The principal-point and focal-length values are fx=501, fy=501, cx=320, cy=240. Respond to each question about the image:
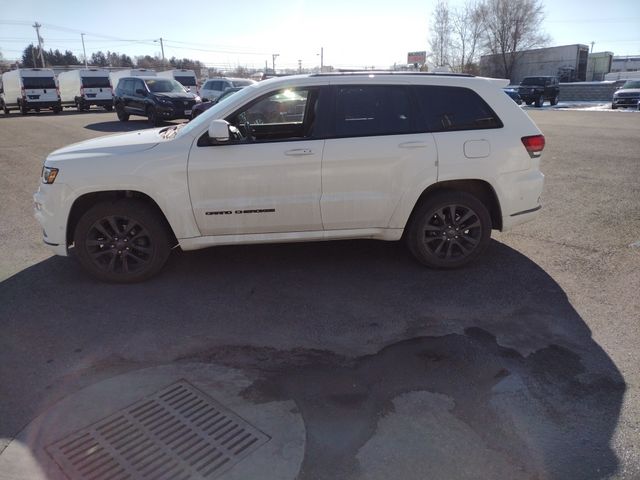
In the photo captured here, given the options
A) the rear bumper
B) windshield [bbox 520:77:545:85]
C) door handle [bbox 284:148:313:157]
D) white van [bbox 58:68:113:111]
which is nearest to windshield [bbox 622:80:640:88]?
windshield [bbox 520:77:545:85]

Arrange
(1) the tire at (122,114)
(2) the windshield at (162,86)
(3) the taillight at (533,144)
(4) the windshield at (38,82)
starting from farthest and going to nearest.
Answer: (4) the windshield at (38,82)
(1) the tire at (122,114)
(2) the windshield at (162,86)
(3) the taillight at (533,144)

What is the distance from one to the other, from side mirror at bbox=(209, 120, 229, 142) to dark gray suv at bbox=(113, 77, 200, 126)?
16.3 metres

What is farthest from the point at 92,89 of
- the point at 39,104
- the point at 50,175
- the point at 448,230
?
the point at 448,230

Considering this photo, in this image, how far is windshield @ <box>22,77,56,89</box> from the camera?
95.2ft

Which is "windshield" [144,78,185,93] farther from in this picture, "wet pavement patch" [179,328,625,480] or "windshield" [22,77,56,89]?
"wet pavement patch" [179,328,625,480]

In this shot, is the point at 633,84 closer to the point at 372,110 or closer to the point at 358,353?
the point at 372,110

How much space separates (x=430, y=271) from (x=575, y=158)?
8239 millimetres

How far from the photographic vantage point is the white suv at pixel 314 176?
A: 457cm

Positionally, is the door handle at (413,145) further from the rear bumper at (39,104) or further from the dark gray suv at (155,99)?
the rear bumper at (39,104)

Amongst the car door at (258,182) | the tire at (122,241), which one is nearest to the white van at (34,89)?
the tire at (122,241)

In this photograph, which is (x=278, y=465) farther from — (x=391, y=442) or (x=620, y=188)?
(x=620, y=188)

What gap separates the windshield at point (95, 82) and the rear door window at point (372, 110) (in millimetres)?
30457

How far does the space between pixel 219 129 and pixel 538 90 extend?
37.5 metres

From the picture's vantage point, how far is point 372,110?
15.9 ft
